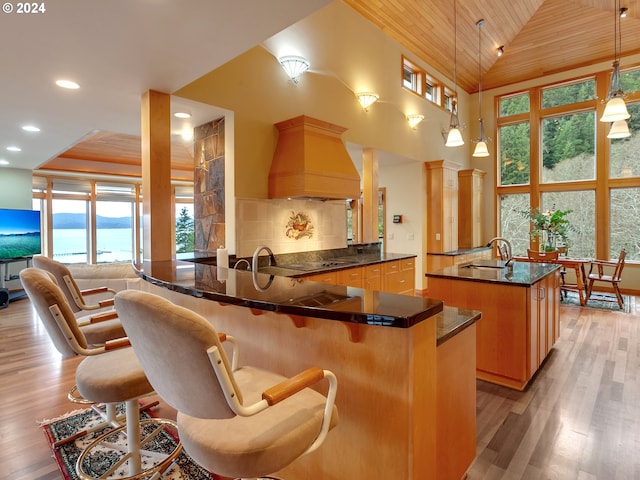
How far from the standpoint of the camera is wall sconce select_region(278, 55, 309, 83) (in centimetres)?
410

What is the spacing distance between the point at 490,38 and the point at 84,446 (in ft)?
28.0

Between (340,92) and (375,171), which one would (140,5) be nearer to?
(340,92)

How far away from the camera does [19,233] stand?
6684 millimetres

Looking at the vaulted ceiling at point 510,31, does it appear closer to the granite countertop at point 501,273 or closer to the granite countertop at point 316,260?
the granite countertop at point 316,260

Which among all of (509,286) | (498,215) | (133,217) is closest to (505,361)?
(509,286)

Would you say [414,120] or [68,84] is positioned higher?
[414,120]

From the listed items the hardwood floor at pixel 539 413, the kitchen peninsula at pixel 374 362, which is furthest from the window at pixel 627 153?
the kitchen peninsula at pixel 374 362

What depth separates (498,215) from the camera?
844cm

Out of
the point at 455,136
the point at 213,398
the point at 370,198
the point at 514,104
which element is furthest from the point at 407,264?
the point at 514,104

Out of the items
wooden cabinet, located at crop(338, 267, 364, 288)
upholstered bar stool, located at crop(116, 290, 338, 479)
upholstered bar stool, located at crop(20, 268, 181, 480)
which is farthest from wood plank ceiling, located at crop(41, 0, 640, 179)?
upholstered bar stool, located at crop(116, 290, 338, 479)

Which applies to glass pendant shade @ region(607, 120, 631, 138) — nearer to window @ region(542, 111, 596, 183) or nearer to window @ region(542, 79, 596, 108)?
window @ region(542, 111, 596, 183)

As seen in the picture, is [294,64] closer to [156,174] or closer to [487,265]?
[156,174]

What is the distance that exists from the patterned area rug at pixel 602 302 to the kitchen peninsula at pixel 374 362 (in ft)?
17.8

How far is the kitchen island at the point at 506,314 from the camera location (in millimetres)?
2797
